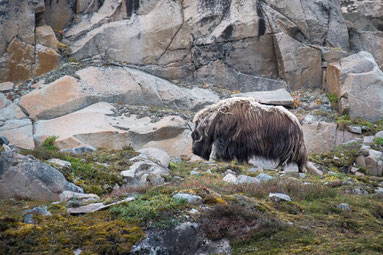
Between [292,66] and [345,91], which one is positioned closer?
[345,91]

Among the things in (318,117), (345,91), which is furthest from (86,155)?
(345,91)

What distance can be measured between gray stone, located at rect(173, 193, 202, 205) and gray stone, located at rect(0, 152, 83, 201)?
6.91 feet

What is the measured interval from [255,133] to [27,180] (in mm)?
5954

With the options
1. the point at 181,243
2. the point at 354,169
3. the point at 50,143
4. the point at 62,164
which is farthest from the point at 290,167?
the point at 50,143

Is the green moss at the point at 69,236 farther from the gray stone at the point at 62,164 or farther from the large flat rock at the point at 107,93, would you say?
the large flat rock at the point at 107,93

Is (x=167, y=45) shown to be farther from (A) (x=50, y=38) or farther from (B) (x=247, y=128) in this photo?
(B) (x=247, y=128)

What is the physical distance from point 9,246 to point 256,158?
24.7ft

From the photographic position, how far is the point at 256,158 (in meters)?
10.4

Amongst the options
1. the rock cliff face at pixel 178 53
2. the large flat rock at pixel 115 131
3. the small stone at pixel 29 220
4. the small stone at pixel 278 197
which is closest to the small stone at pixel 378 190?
the small stone at pixel 278 197

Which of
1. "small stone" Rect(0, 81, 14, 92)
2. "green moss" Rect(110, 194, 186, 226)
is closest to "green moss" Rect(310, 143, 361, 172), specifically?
"green moss" Rect(110, 194, 186, 226)

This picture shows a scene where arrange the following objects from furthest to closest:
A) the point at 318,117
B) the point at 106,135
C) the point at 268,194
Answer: the point at 318,117 → the point at 106,135 → the point at 268,194

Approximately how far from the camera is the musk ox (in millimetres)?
10273

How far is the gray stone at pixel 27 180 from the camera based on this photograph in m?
5.66

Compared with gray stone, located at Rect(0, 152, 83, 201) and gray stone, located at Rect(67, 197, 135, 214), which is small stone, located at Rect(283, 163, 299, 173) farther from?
gray stone, located at Rect(67, 197, 135, 214)
